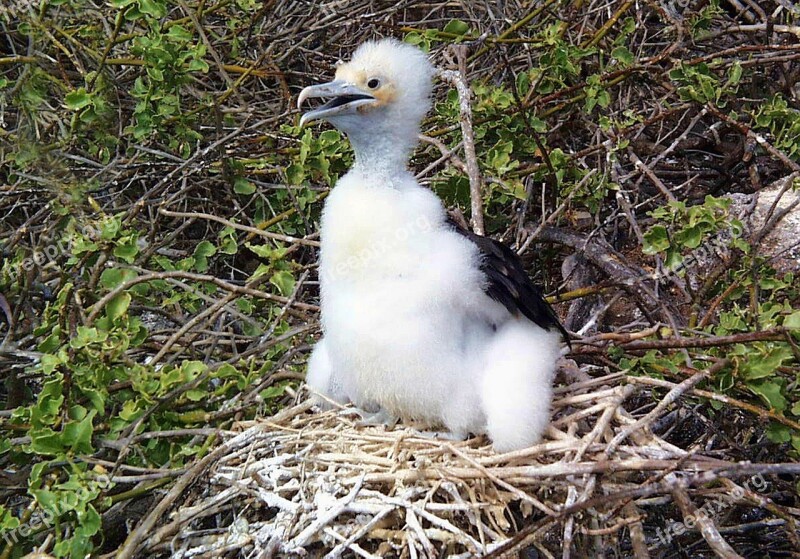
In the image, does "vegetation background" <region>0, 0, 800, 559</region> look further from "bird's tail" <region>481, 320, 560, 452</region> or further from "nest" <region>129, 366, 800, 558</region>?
"bird's tail" <region>481, 320, 560, 452</region>

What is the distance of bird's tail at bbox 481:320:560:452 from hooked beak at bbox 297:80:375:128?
0.67 m

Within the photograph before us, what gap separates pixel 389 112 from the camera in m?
2.04

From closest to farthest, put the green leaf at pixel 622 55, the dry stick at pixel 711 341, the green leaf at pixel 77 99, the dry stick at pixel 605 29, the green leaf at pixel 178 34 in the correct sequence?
the dry stick at pixel 711 341 < the green leaf at pixel 77 99 < the green leaf at pixel 178 34 < the green leaf at pixel 622 55 < the dry stick at pixel 605 29

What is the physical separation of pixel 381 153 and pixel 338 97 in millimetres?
185

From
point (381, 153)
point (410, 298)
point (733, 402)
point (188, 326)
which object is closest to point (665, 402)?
point (733, 402)

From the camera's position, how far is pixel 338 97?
6.74 feet

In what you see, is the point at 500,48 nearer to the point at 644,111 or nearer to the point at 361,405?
the point at 644,111

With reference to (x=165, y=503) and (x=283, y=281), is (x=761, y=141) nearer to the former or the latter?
(x=283, y=281)

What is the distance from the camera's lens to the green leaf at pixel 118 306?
6.39ft

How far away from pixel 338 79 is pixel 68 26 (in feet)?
4.43

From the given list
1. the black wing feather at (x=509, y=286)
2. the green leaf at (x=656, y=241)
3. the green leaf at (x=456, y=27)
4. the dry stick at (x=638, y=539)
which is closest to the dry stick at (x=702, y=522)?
the dry stick at (x=638, y=539)

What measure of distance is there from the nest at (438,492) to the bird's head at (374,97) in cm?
75

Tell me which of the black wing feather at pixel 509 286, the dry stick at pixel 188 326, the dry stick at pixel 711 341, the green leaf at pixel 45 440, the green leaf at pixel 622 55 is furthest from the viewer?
the green leaf at pixel 622 55

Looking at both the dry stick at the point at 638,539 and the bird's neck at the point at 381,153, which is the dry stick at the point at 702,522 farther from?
the bird's neck at the point at 381,153
